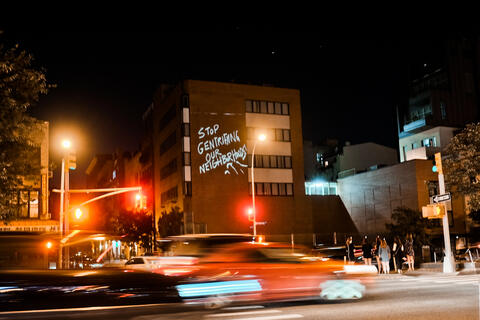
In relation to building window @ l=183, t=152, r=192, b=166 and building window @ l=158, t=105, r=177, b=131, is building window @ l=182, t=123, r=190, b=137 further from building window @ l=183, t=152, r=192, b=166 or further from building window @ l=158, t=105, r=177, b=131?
building window @ l=158, t=105, r=177, b=131

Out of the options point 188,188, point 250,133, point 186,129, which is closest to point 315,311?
point 188,188

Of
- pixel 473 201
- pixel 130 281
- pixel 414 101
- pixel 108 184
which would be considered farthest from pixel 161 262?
pixel 108 184

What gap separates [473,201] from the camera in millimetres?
30547

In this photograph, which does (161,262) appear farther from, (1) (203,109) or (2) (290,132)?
(2) (290,132)

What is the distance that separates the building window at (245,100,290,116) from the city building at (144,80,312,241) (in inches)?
4.1

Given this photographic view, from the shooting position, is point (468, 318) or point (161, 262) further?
point (161, 262)

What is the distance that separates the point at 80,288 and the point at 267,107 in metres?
46.1

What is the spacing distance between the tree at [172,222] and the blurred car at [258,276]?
128 feet

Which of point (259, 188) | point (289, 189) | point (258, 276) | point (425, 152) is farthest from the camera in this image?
point (425, 152)

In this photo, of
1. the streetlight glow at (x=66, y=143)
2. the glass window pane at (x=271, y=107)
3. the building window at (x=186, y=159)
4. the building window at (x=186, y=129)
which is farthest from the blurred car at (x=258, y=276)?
the glass window pane at (x=271, y=107)

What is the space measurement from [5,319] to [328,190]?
54147mm

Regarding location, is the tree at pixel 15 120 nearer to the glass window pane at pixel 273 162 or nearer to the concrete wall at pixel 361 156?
the glass window pane at pixel 273 162

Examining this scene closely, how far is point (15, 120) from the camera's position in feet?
54.4

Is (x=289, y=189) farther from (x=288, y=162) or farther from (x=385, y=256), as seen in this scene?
(x=385, y=256)
